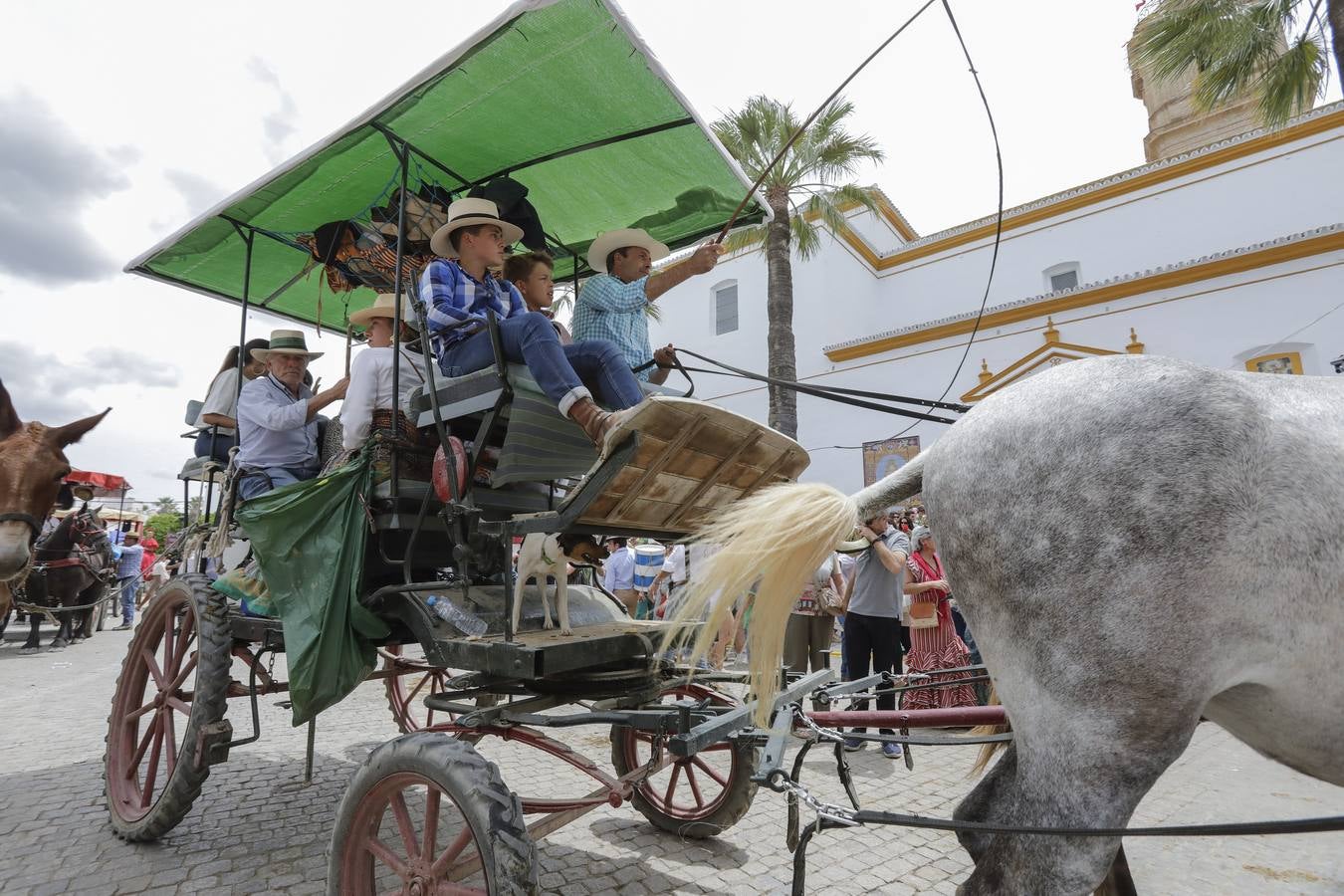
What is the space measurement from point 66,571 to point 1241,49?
58.2ft

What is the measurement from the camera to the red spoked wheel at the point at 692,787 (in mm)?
3285

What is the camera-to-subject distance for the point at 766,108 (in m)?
13.2

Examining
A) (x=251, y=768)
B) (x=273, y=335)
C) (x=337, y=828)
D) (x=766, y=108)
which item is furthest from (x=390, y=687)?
(x=766, y=108)

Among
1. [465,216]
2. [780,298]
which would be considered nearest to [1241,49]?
[780,298]

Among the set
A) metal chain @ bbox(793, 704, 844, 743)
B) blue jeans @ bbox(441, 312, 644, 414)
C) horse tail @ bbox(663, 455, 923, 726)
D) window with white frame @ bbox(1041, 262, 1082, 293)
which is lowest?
metal chain @ bbox(793, 704, 844, 743)

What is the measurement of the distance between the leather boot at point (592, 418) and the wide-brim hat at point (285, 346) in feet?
7.64

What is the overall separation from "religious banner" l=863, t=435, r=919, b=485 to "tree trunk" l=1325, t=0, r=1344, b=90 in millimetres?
7844

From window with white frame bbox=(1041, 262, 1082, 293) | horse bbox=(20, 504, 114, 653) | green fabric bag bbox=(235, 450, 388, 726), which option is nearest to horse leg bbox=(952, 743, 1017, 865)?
green fabric bag bbox=(235, 450, 388, 726)

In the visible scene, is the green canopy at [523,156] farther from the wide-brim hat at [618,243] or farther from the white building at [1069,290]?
the white building at [1069,290]

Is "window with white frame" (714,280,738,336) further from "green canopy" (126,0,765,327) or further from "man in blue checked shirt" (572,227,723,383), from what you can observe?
"man in blue checked shirt" (572,227,723,383)

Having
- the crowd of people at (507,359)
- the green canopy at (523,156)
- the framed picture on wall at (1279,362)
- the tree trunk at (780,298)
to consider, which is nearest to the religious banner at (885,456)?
the tree trunk at (780,298)

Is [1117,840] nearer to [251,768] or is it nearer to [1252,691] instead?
[1252,691]

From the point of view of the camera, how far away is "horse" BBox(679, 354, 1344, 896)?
5.08ft

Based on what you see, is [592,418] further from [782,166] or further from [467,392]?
[782,166]
